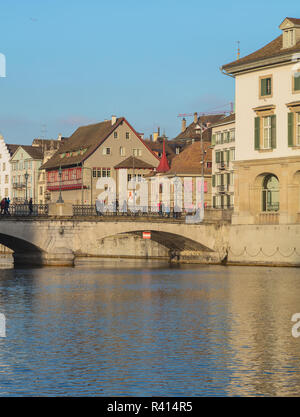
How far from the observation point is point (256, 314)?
1475 inches

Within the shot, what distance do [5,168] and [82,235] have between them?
93.6m

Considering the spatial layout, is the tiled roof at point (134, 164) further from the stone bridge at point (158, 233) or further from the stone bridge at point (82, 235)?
the stone bridge at point (158, 233)

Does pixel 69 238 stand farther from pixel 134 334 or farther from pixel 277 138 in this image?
pixel 134 334

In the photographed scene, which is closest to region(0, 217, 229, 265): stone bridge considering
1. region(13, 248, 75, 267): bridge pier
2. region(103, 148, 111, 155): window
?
region(13, 248, 75, 267): bridge pier

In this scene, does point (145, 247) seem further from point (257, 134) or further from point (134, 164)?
point (257, 134)

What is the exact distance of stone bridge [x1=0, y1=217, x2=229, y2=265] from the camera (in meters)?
75.1

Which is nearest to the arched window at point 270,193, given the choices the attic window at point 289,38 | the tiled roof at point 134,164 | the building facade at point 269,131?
the building facade at point 269,131

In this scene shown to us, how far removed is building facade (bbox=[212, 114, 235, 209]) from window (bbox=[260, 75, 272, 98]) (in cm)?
2188

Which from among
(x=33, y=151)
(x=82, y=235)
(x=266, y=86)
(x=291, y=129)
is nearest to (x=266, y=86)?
(x=266, y=86)

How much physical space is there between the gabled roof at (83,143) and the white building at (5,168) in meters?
23.7

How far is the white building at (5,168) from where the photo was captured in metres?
166

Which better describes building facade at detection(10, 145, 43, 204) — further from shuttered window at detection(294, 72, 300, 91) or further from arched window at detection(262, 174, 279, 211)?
shuttered window at detection(294, 72, 300, 91)
